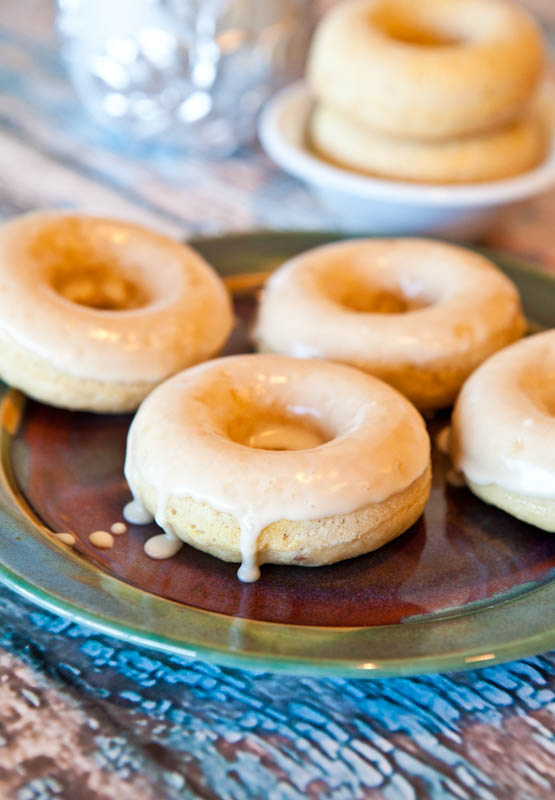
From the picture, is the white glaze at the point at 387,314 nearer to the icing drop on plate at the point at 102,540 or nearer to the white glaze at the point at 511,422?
the white glaze at the point at 511,422

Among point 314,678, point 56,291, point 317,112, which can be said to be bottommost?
point 314,678

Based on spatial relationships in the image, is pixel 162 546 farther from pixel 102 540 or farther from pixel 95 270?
pixel 95 270

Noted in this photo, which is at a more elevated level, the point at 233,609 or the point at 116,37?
the point at 116,37

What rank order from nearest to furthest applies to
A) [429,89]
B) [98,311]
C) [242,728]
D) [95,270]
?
1. [242,728]
2. [98,311]
3. [95,270]
4. [429,89]

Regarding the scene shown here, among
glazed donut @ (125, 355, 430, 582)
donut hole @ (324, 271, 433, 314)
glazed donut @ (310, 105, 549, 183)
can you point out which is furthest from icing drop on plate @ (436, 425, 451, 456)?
glazed donut @ (310, 105, 549, 183)

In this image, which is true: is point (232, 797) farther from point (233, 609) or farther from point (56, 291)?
point (56, 291)

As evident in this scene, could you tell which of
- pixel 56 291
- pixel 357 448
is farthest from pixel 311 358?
pixel 56 291

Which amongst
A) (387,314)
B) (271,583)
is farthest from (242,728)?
(387,314)

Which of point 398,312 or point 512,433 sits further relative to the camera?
point 398,312
